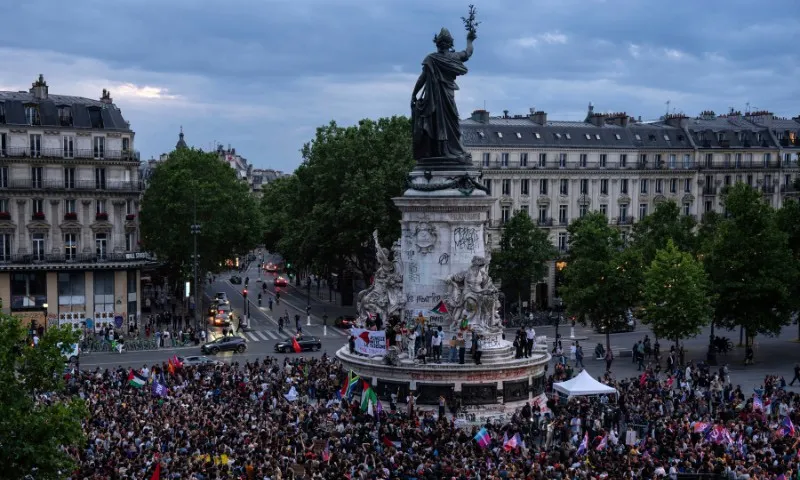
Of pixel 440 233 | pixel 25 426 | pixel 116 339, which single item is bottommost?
pixel 116 339

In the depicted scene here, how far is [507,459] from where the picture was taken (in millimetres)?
30797

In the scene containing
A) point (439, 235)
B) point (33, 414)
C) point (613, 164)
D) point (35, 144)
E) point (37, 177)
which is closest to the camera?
point (33, 414)

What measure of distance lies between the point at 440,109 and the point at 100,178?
36223 millimetres

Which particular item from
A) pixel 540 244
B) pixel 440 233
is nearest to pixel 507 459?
pixel 440 233

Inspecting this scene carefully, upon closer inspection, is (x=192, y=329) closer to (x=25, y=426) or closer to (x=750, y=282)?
(x=750, y=282)

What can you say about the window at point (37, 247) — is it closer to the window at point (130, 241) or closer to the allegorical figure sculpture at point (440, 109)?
the window at point (130, 241)

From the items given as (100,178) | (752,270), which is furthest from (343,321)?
(752,270)

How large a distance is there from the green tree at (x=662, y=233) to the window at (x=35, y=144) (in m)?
42.7

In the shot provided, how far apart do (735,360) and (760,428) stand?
25.2 m

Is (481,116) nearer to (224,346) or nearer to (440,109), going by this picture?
(224,346)

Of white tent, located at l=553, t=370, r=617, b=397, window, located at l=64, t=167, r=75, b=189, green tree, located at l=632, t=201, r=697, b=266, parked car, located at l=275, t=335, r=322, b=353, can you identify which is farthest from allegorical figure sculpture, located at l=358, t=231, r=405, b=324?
window, located at l=64, t=167, r=75, b=189

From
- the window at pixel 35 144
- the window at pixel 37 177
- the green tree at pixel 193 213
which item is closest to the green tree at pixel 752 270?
the green tree at pixel 193 213

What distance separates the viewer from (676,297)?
56.6m

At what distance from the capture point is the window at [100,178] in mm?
74750
